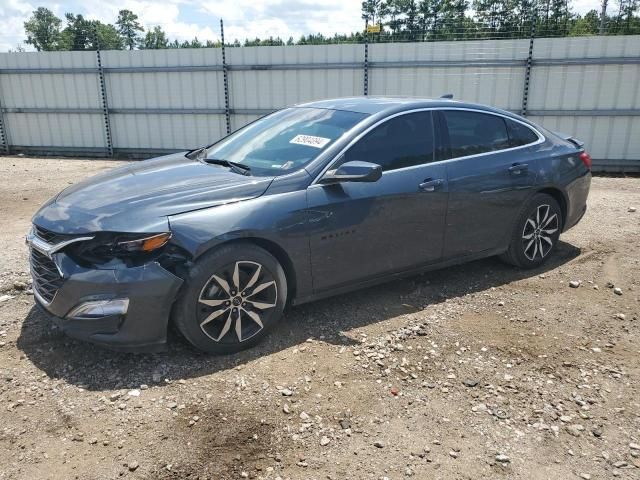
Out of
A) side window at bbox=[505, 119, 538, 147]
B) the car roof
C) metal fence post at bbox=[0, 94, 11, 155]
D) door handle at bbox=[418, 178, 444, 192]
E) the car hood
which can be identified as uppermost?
the car roof

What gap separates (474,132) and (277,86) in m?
8.33

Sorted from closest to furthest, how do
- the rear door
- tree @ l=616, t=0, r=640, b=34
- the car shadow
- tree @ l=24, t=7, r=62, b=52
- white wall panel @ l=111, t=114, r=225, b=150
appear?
the car shadow, the rear door, white wall panel @ l=111, t=114, r=225, b=150, tree @ l=616, t=0, r=640, b=34, tree @ l=24, t=7, r=62, b=52

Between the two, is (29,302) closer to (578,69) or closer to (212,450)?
(212,450)

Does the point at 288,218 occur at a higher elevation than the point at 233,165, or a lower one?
lower

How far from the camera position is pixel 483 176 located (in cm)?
469

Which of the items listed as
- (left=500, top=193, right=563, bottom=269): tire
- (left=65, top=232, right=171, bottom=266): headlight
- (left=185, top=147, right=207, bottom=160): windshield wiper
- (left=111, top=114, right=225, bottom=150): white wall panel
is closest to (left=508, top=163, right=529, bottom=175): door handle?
(left=500, top=193, right=563, bottom=269): tire

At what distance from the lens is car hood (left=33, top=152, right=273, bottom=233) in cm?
337

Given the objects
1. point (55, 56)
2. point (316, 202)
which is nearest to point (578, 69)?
point (316, 202)

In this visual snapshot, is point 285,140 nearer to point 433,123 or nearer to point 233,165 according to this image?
point 233,165

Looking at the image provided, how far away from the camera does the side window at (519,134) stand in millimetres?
5055

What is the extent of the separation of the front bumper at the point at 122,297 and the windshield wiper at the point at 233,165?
1.06 m

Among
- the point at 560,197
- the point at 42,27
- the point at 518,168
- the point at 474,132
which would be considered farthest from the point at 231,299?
the point at 42,27

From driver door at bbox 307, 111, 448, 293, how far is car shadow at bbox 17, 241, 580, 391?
1.08 feet

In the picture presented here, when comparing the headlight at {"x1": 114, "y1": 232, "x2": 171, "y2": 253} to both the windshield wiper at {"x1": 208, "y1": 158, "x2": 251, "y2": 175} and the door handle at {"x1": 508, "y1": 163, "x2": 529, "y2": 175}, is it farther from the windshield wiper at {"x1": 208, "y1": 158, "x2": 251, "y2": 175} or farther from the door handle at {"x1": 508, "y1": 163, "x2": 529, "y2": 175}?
the door handle at {"x1": 508, "y1": 163, "x2": 529, "y2": 175}
